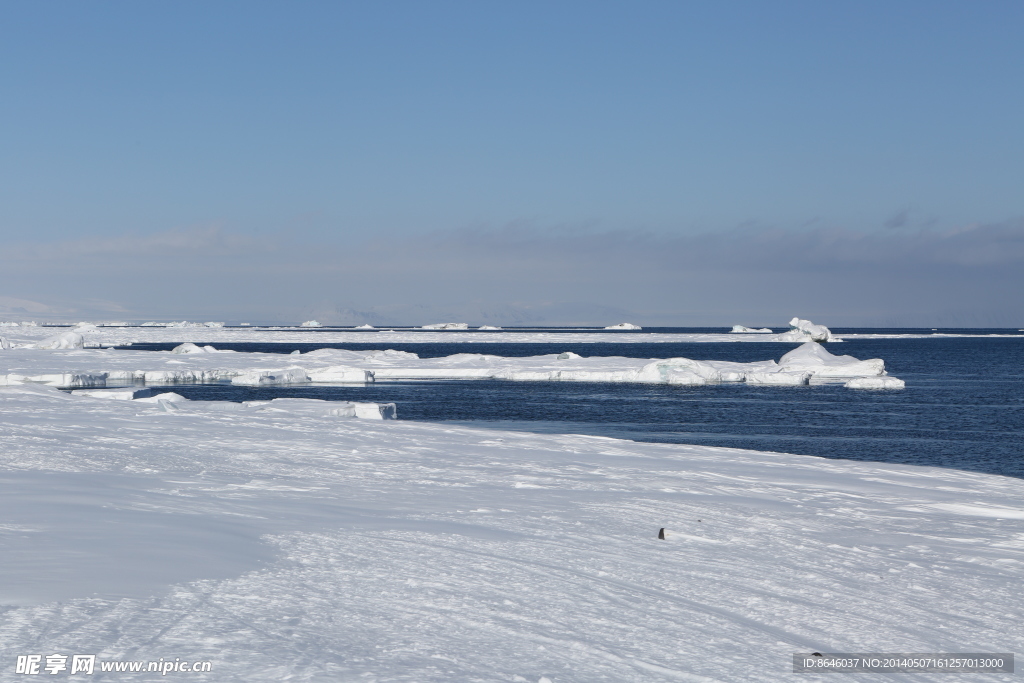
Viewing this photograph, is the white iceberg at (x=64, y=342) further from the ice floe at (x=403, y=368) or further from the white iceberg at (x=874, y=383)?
the white iceberg at (x=874, y=383)

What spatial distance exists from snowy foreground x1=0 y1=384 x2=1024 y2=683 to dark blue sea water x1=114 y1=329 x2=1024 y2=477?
13029mm

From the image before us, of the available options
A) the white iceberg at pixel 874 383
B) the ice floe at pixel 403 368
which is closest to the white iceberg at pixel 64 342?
the ice floe at pixel 403 368

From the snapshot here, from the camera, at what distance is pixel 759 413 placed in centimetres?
3722

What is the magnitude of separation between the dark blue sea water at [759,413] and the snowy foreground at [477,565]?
1303 centimetres

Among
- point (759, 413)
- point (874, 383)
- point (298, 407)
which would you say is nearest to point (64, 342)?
point (298, 407)

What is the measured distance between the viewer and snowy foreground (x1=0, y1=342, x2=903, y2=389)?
50.9m

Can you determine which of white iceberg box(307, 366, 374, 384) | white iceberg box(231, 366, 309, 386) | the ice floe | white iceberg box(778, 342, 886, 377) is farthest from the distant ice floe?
white iceberg box(778, 342, 886, 377)

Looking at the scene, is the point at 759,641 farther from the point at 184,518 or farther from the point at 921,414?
the point at 921,414

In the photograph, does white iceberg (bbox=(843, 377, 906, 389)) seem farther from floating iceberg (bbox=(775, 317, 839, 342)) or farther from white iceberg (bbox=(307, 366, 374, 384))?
floating iceberg (bbox=(775, 317, 839, 342))

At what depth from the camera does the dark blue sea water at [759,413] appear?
1051 inches

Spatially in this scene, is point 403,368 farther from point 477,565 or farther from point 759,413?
point 477,565

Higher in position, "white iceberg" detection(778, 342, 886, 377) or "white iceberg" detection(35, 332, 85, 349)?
"white iceberg" detection(35, 332, 85, 349)

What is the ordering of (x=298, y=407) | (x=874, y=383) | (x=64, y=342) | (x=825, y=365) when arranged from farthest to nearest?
(x=64, y=342)
(x=825, y=365)
(x=874, y=383)
(x=298, y=407)

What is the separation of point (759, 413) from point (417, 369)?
28.2m
